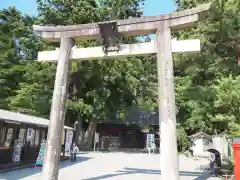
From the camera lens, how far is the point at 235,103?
27.2 feet

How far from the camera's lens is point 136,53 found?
758 cm

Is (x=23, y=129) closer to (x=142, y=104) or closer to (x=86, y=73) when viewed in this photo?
(x=86, y=73)

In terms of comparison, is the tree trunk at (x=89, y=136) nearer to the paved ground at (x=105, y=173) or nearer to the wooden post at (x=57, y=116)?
the paved ground at (x=105, y=173)

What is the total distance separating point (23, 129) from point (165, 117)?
9.96 m

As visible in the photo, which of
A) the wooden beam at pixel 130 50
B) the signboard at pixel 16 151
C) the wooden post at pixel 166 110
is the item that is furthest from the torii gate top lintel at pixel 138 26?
the signboard at pixel 16 151

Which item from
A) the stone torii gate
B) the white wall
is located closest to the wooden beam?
the stone torii gate

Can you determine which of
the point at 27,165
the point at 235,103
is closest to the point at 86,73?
the point at 27,165

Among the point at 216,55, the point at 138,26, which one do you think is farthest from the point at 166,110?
the point at 216,55

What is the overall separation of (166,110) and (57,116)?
10.5ft

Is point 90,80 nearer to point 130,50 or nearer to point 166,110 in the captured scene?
point 130,50

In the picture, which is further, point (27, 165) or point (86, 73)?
point (86, 73)

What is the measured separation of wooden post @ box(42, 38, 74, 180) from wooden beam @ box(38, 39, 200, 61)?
322 millimetres

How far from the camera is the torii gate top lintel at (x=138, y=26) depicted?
23.0 feet

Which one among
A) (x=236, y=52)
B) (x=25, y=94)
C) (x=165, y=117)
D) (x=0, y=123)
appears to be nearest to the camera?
(x=165, y=117)
